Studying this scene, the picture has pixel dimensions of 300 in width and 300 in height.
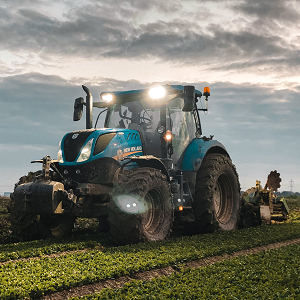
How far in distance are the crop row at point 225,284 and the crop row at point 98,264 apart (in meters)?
0.42

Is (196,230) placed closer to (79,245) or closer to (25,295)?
(79,245)

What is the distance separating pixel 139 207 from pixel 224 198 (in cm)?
415

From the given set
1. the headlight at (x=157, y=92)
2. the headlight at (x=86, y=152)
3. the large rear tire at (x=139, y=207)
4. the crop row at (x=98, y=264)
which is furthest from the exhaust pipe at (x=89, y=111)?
the crop row at (x=98, y=264)

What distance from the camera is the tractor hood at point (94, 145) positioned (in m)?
7.89

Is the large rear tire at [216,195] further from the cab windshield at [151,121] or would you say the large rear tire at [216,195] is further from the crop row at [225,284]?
the crop row at [225,284]

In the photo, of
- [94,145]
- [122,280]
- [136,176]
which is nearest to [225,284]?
[122,280]

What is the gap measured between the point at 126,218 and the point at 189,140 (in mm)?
3509

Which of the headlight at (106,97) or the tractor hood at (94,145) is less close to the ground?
the headlight at (106,97)

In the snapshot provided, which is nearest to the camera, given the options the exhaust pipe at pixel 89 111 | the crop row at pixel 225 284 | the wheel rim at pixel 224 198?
the crop row at pixel 225 284

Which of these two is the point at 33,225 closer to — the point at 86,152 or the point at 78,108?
the point at 86,152

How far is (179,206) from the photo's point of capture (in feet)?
28.3

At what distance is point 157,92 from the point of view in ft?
28.6

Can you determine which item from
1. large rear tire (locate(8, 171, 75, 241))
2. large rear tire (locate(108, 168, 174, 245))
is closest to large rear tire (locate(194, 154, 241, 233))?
large rear tire (locate(108, 168, 174, 245))

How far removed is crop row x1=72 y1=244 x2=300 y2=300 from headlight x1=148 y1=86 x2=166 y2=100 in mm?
3889
